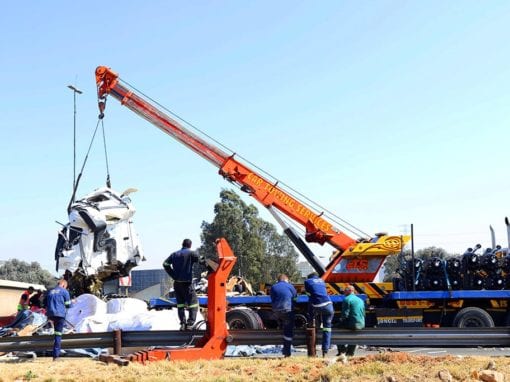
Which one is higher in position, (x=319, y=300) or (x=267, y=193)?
(x=267, y=193)

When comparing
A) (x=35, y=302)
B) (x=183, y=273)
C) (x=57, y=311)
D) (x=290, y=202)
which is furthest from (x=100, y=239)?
(x=183, y=273)

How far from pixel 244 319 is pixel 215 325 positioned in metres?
5.72

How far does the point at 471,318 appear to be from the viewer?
52.2 feet

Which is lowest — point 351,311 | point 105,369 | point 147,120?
point 105,369

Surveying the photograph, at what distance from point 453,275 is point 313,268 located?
3654 millimetres

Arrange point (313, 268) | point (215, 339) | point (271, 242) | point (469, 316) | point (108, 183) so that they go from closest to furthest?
1. point (215, 339)
2. point (469, 316)
3. point (313, 268)
4. point (108, 183)
5. point (271, 242)

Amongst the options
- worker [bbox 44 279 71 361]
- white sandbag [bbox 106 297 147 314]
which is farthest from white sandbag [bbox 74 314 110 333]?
worker [bbox 44 279 71 361]

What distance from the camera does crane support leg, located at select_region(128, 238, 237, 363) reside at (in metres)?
10.2

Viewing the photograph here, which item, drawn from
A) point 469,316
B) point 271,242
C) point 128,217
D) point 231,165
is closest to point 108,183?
point 128,217

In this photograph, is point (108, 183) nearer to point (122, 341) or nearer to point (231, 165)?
point (231, 165)

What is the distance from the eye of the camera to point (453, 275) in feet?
54.3

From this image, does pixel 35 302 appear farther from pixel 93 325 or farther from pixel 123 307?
pixel 93 325

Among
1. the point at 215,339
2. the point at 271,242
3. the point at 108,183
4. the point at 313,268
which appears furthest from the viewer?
the point at 271,242

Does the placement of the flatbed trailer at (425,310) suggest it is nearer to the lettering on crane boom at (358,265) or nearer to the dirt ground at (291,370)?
the lettering on crane boom at (358,265)
